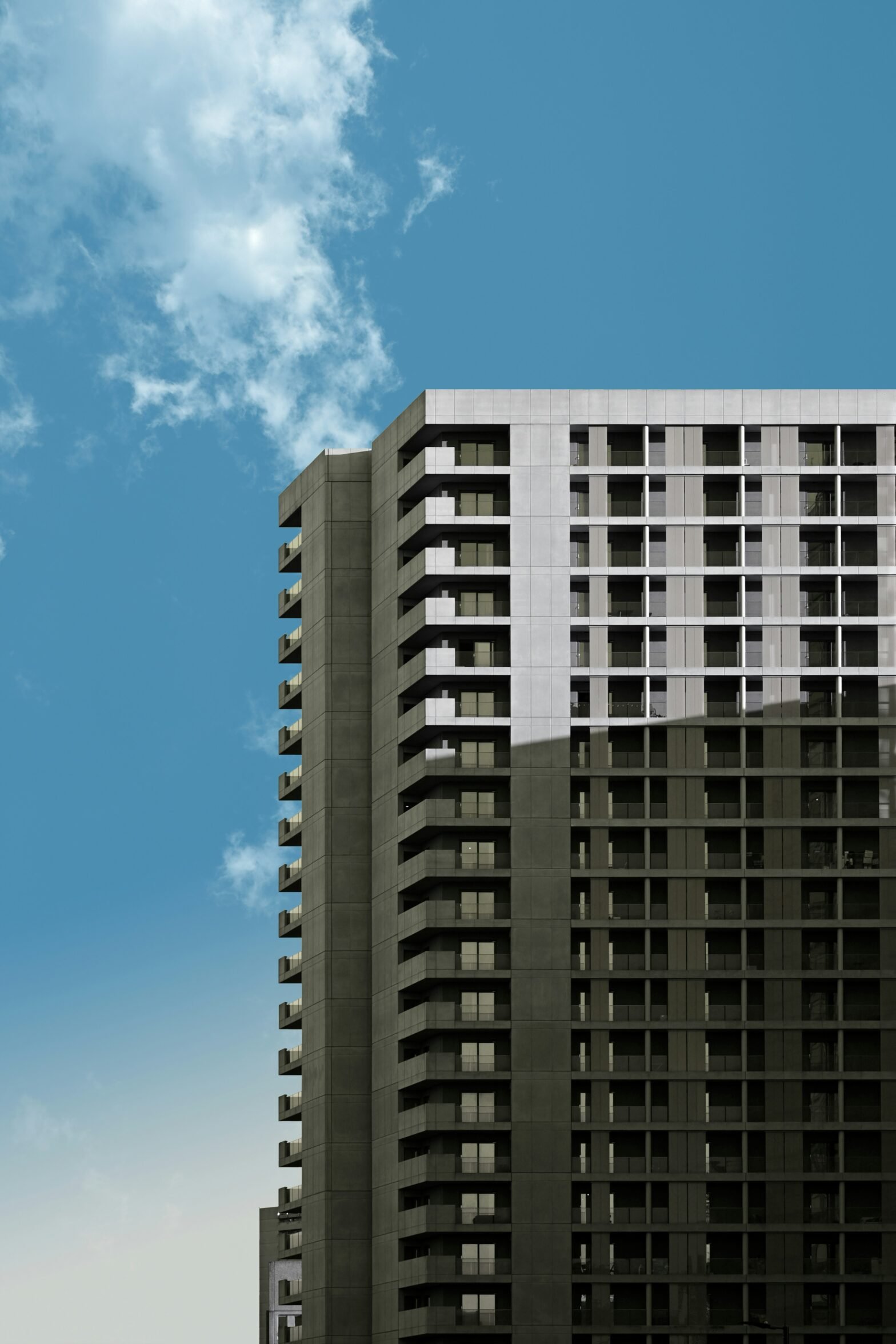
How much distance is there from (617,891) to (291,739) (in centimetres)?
2668

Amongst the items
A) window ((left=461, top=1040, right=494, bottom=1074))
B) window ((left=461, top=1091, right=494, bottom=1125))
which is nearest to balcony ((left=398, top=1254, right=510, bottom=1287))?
window ((left=461, top=1091, right=494, bottom=1125))

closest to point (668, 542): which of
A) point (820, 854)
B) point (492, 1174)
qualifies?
point (820, 854)

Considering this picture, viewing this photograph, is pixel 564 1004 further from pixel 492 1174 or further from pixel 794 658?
pixel 794 658

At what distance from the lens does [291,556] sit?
146875 millimetres

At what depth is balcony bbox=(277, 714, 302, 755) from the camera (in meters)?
145

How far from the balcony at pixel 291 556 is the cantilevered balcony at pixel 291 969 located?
2307cm

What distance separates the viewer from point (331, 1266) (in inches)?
5202

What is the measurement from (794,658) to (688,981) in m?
18.1

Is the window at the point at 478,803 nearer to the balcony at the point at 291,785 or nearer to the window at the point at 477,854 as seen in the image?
the window at the point at 477,854

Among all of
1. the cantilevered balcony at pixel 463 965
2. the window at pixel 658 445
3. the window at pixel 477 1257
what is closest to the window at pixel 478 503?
the window at pixel 658 445

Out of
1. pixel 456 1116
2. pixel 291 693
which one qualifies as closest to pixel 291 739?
pixel 291 693

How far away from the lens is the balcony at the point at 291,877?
5650 inches

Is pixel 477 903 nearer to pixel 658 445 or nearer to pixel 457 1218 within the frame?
pixel 457 1218

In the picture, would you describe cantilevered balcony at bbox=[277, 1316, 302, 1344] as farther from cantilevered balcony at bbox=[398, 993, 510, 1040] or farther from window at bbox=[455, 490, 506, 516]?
window at bbox=[455, 490, 506, 516]
